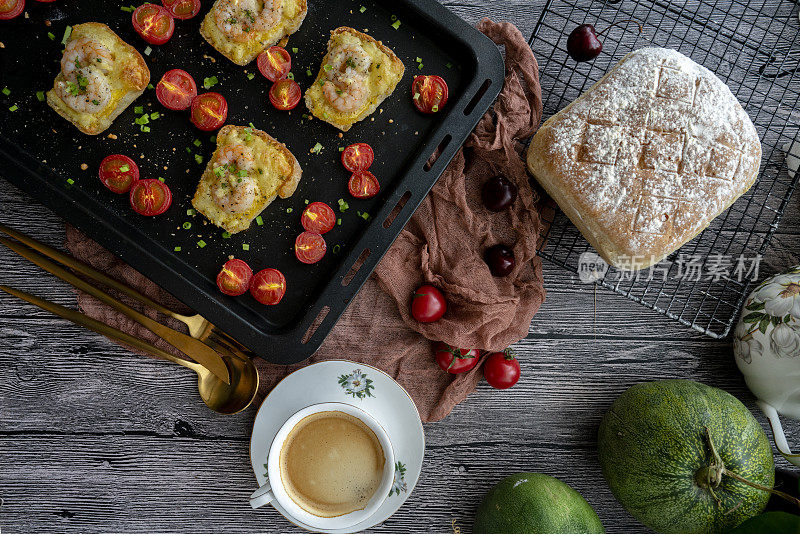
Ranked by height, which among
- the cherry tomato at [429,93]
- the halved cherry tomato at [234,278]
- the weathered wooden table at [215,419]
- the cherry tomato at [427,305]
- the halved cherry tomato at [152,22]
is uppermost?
the cherry tomato at [429,93]

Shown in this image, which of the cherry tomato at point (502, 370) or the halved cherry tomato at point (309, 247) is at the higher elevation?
the halved cherry tomato at point (309, 247)

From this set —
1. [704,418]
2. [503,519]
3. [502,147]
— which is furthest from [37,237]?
[704,418]

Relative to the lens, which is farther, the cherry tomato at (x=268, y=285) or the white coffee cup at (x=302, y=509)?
the cherry tomato at (x=268, y=285)

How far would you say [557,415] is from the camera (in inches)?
125

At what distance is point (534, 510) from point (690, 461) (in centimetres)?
74

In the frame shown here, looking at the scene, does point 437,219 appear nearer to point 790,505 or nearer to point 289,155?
point 289,155

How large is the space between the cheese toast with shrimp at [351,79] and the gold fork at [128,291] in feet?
3.83

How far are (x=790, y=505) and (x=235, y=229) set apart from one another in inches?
120

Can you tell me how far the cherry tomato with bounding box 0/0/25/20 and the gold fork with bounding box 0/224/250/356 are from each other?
0.97 m

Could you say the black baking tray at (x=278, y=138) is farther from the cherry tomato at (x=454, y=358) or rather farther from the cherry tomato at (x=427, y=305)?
the cherry tomato at (x=454, y=358)

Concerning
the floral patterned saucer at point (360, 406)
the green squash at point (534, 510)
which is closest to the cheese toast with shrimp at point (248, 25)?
the floral patterned saucer at point (360, 406)

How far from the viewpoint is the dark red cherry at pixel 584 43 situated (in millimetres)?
2867

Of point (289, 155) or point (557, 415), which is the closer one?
point (289, 155)

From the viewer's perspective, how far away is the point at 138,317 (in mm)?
2822
